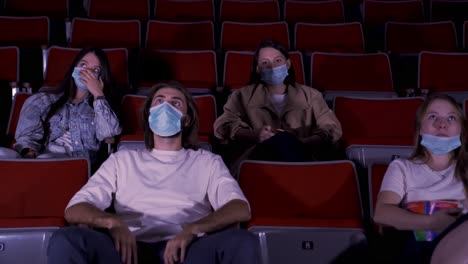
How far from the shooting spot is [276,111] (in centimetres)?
189

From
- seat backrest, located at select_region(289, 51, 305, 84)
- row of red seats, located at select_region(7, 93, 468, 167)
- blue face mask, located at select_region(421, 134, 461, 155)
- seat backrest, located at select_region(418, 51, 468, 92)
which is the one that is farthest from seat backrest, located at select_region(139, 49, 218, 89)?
blue face mask, located at select_region(421, 134, 461, 155)

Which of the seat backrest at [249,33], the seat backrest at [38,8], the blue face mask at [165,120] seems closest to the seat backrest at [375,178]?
the blue face mask at [165,120]

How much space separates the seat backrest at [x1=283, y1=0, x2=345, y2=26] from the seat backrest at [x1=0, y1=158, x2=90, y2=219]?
1.85 meters

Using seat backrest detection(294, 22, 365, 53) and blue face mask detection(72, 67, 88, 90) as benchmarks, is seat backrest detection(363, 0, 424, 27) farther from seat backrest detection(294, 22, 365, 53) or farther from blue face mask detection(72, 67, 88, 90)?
blue face mask detection(72, 67, 88, 90)

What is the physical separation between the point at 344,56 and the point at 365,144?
754 mm

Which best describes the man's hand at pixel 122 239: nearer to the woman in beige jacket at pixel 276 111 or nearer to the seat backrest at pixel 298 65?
the woman in beige jacket at pixel 276 111

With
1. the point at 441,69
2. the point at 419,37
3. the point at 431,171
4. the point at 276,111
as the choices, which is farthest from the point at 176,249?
the point at 419,37

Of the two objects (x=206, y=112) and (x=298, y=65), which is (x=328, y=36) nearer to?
(x=298, y=65)

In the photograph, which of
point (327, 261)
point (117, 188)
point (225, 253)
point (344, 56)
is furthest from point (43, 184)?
point (344, 56)

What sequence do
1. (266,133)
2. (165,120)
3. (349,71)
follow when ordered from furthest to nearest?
(349,71) < (266,133) < (165,120)

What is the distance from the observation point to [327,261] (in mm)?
1239

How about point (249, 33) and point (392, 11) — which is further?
point (392, 11)

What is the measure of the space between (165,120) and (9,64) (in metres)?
1.08

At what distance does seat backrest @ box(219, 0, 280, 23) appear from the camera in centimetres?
306
